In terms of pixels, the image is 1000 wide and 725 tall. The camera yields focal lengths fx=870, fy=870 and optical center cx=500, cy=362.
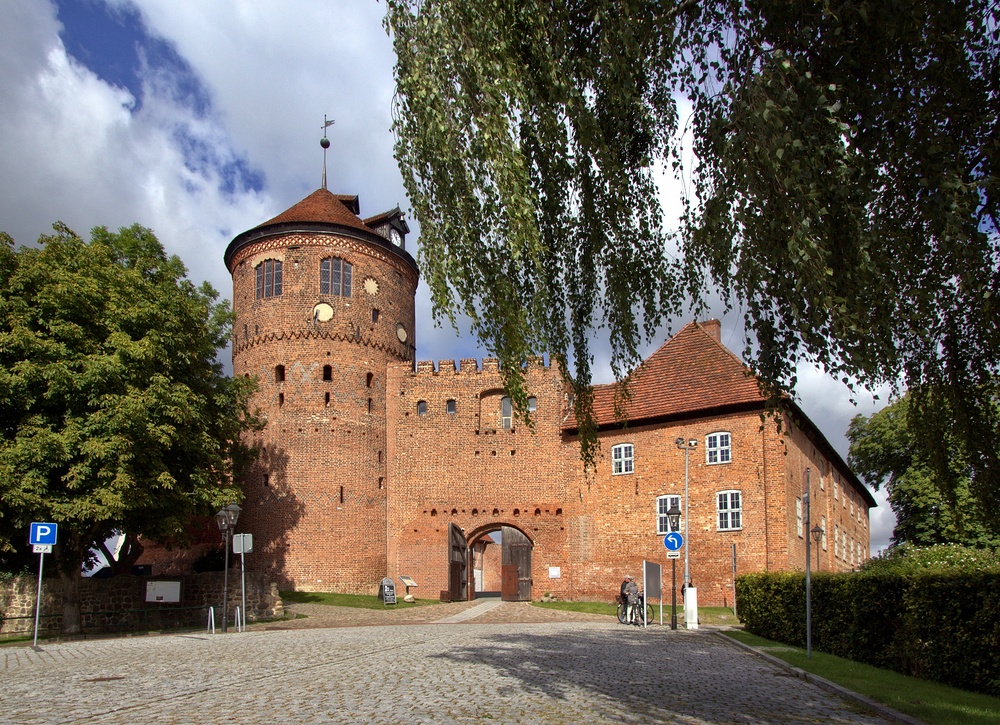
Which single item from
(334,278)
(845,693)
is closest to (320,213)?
(334,278)

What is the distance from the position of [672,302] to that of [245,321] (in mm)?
31837

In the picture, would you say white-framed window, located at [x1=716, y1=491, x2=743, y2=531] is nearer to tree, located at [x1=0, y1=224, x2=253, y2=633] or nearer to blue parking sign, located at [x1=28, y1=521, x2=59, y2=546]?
tree, located at [x1=0, y1=224, x2=253, y2=633]

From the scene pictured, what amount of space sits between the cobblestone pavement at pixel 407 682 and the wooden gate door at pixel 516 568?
1769cm

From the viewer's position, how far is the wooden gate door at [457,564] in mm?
36062

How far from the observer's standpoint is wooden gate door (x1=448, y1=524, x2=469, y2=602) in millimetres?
36062

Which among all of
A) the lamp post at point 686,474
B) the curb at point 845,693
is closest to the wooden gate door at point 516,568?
the lamp post at point 686,474

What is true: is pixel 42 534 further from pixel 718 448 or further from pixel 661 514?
pixel 718 448

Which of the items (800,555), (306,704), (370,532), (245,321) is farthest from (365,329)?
(306,704)

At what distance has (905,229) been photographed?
7270 millimetres

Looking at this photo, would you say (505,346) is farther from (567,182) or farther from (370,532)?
(370,532)

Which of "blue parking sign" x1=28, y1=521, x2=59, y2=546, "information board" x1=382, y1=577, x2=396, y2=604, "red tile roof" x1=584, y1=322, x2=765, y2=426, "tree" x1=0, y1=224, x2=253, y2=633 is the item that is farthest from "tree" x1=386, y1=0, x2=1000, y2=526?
"information board" x1=382, y1=577, x2=396, y2=604

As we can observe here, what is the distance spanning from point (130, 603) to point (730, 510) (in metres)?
20.2

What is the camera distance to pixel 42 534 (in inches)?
699

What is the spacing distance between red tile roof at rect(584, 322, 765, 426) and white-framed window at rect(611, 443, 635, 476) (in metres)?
1.15
